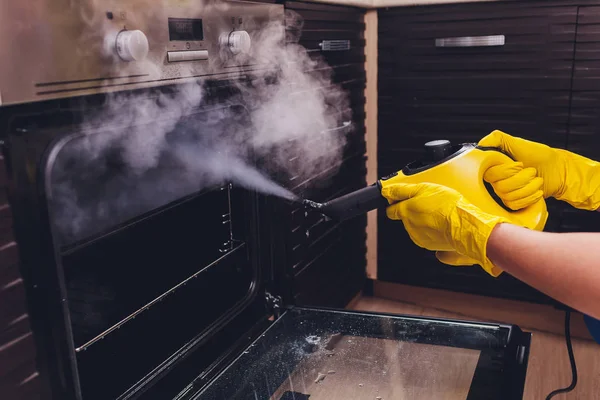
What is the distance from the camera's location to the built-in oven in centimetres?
78

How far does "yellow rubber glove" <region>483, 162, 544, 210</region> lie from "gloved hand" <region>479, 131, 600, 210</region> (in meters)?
0.12

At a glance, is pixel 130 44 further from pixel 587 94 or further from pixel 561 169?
pixel 587 94

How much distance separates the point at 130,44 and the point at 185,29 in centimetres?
18

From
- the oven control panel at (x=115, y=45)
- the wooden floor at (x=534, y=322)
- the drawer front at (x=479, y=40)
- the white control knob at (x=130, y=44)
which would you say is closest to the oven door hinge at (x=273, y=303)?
the oven control panel at (x=115, y=45)

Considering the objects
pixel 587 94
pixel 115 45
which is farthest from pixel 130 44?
pixel 587 94

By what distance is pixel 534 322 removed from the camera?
81.1 inches

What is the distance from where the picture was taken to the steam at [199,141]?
881 mm

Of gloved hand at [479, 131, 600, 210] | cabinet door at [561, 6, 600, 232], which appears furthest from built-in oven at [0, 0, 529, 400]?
cabinet door at [561, 6, 600, 232]

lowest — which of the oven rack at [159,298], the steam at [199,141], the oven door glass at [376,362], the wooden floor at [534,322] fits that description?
the wooden floor at [534,322]

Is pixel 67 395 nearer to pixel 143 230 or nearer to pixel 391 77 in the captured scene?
pixel 143 230

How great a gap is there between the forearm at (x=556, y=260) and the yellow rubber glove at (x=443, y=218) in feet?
0.08

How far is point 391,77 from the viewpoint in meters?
2.02

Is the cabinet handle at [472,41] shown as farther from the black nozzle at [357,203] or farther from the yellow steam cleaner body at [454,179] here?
the black nozzle at [357,203]

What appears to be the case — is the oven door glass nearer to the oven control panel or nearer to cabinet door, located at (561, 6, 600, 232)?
the oven control panel
